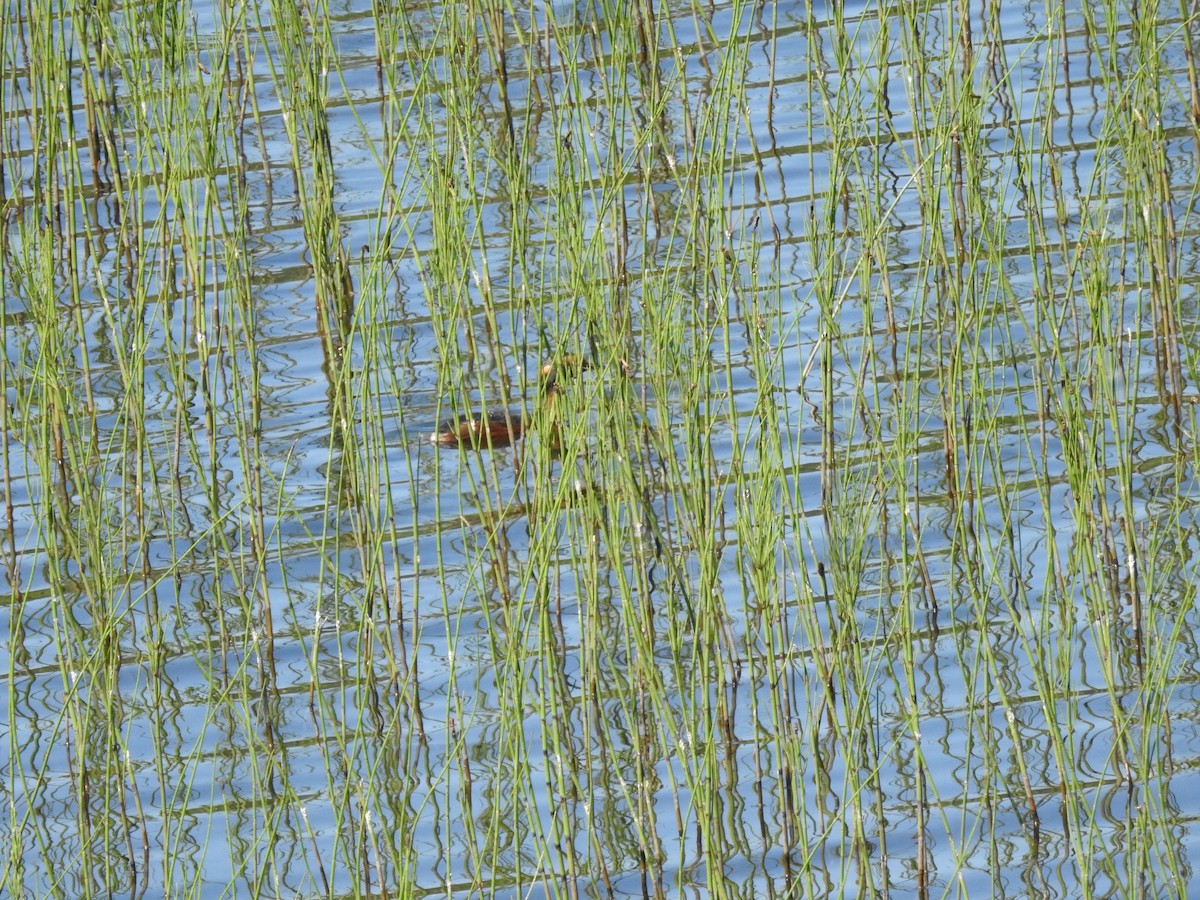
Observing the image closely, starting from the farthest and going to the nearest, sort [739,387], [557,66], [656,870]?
[557,66], [739,387], [656,870]

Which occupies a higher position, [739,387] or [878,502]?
[739,387]

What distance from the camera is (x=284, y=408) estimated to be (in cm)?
375

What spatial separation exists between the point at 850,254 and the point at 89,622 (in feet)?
5.72

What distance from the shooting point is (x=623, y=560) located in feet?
9.77

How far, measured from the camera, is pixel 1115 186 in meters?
4.15

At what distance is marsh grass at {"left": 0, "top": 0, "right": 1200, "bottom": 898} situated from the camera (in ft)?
7.92

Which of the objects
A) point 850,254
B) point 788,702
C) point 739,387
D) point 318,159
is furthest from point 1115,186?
point 788,702

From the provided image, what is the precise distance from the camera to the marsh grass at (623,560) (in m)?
2.41

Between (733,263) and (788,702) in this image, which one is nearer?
(788,702)

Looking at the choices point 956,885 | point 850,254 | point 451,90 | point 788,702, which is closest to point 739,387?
point 850,254

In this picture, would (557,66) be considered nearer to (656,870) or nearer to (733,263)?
(733,263)

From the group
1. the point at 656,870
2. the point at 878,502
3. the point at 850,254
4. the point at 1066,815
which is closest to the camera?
the point at 656,870

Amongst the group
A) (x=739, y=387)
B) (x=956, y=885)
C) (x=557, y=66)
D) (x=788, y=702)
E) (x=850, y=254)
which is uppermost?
(x=557, y=66)

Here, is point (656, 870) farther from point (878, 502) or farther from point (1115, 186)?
point (1115, 186)
